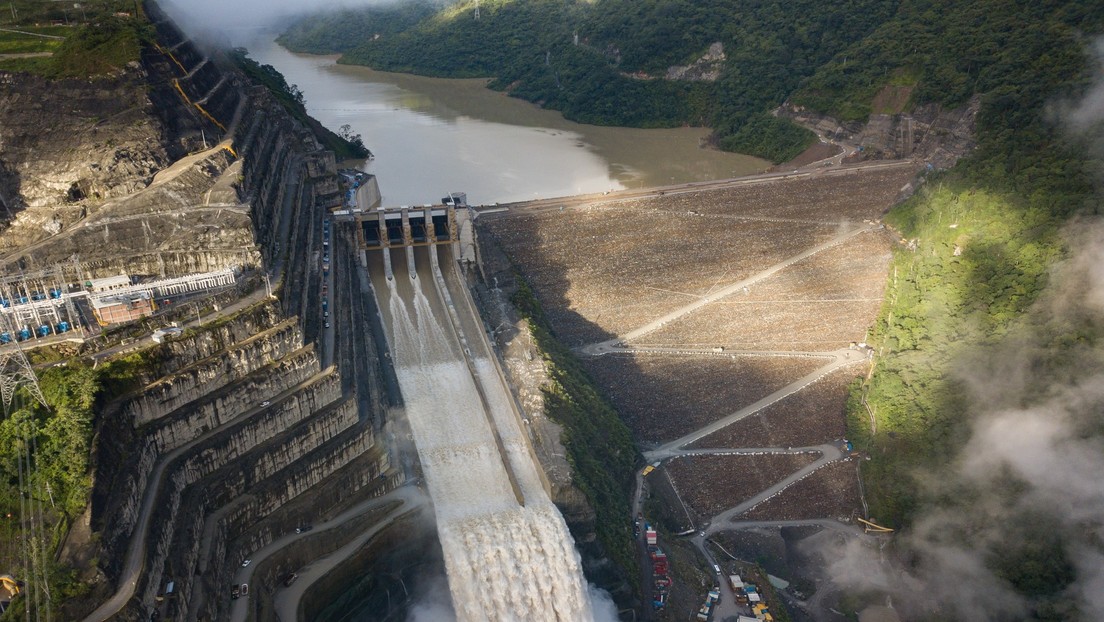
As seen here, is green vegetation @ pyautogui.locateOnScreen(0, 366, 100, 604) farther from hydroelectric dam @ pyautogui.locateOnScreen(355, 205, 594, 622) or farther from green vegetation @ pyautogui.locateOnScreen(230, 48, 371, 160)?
green vegetation @ pyautogui.locateOnScreen(230, 48, 371, 160)

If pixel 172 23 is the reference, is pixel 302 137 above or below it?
below

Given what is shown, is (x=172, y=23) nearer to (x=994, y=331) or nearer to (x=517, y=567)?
(x=517, y=567)

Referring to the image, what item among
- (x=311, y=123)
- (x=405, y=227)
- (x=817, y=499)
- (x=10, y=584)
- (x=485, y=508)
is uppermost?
(x=311, y=123)

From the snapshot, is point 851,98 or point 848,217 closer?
point 848,217

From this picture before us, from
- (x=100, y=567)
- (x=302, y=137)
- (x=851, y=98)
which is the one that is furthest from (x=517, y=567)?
(x=851, y=98)

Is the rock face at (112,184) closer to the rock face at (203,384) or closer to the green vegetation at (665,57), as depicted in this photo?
the rock face at (203,384)

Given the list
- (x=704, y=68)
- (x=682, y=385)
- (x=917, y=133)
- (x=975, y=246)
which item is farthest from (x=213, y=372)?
(x=704, y=68)

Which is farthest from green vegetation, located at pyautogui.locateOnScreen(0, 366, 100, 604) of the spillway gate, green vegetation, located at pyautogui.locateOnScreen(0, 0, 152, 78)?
the spillway gate

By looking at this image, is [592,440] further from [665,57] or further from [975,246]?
[665,57]
